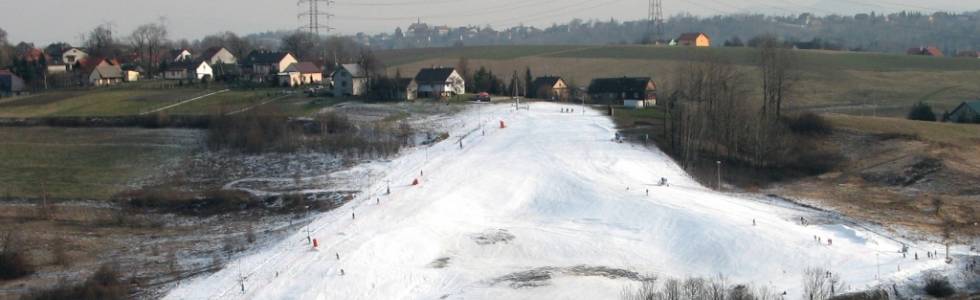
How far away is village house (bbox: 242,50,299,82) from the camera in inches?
3690

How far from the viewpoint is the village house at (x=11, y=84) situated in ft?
305

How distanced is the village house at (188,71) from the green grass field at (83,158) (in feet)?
102

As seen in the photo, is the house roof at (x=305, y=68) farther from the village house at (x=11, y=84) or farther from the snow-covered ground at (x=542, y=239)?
the snow-covered ground at (x=542, y=239)

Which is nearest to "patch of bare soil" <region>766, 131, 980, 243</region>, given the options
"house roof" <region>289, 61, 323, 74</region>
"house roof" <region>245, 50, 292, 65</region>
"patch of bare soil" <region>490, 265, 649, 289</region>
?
"patch of bare soil" <region>490, 265, 649, 289</region>

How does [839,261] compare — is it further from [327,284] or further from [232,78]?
[232,78]

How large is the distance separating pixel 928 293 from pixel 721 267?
22.3ft

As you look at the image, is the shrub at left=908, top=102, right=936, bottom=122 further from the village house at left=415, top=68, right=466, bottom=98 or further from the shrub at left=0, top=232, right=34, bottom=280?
the shrub at left=0, top=232, right=34, bottom=280

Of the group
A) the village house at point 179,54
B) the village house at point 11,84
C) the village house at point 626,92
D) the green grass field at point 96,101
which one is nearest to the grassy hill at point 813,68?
the village house at point 626,92

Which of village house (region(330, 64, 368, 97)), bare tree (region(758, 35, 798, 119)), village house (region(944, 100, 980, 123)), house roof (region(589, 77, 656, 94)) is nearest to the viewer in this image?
bare tree (region(758, 35, 798, 119))

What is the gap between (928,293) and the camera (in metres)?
30.4

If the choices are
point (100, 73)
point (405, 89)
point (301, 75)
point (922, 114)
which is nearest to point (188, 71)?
point (100, 73)

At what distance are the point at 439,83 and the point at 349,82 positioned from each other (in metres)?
7.66

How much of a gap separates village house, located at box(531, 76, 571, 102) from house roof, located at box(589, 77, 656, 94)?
2.89 m

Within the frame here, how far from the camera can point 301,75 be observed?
3541 inches
